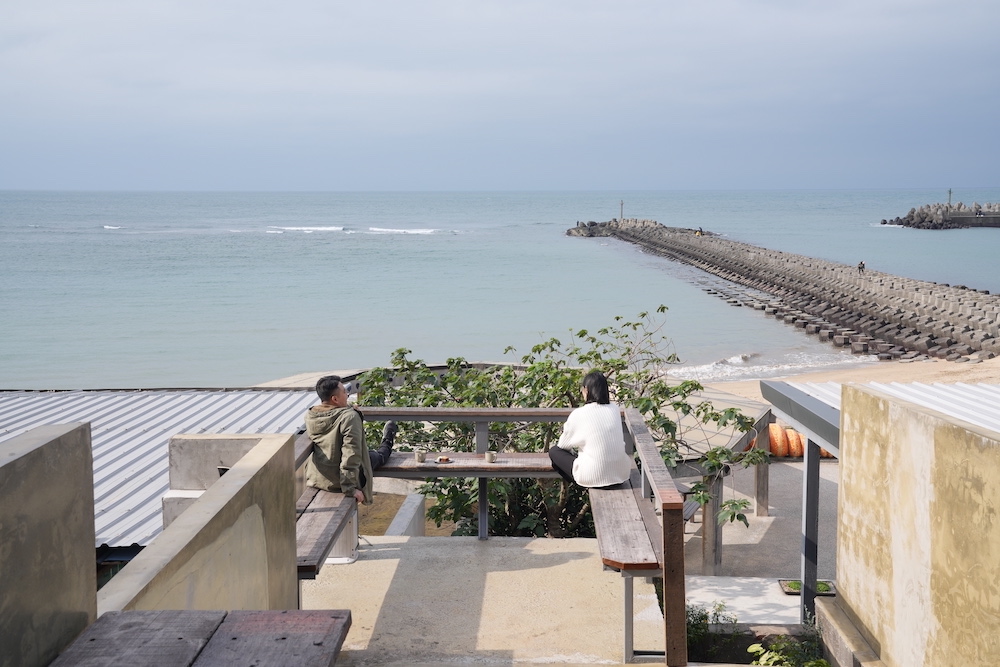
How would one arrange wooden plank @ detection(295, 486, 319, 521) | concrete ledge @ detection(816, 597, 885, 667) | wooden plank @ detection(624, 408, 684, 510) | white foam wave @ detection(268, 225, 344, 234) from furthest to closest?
1. white foam wave @ detection(268, 225, 344, 234)
2. wooden plank @ detection(295, 486, 319, 521)
3. concrete ledge @ detection(816, 597, 885, 667)
4. wooden plank @ detection(624, 408, 684, 510)

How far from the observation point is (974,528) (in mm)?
3660

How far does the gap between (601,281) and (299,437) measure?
43.4 metres

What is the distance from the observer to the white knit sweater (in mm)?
6559

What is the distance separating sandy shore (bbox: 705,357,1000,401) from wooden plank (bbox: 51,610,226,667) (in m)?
17.7

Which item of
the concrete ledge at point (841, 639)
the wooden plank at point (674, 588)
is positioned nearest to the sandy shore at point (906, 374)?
the concrete ledge at point (841, 639)

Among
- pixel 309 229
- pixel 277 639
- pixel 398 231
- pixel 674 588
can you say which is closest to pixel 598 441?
pixel 674 588

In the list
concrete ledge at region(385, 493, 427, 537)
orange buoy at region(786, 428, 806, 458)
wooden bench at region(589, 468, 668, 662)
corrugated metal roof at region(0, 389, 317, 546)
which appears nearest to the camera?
wooden bench at region(589, 468, 668, 662)

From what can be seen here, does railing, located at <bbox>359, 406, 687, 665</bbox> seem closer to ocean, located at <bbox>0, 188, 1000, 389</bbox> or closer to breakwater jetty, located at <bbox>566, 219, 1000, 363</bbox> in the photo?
ocean, located at <bbox>0, 188, 1000, 389</bbox>

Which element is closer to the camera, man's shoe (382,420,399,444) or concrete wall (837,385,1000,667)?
concrete wall (837,385,1000,667)

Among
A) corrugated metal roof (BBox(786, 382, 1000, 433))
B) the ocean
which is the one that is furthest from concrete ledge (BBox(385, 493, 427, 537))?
the ocean

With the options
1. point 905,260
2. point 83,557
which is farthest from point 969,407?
point 905,260

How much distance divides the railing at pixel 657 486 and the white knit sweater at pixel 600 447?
16 centimetres

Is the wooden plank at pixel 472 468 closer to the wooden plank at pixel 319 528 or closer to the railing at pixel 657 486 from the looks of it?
the railing at pixel 657 486

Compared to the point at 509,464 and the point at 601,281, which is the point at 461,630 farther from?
the point at 601,281
